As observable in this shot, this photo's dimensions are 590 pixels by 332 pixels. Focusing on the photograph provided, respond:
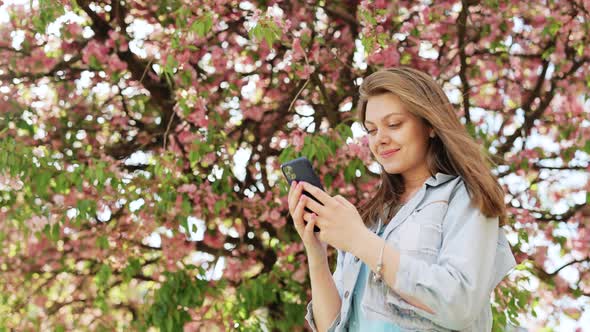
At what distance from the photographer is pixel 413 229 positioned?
1.73m

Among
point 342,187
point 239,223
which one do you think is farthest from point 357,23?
point 239,223

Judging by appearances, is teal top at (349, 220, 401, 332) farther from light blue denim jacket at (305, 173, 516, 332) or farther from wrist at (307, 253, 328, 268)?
wrist at (307, 253, 328, 268)

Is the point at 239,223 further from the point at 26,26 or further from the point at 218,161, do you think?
the point at 26,26

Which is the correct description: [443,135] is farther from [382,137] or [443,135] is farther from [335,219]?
[335,219]

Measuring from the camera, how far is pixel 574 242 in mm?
4500

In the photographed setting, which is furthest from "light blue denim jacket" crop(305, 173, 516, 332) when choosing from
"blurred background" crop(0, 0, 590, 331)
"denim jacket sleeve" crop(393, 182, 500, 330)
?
"blurred background" crop(0, 0, 590, 331)

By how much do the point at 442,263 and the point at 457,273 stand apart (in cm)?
5

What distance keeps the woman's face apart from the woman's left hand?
204 millimetres

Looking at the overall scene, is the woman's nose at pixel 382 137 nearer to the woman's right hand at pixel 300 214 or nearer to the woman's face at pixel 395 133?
the woman's face at pixel 395 133

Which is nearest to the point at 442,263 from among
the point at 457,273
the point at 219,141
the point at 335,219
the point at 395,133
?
the point at 457,273

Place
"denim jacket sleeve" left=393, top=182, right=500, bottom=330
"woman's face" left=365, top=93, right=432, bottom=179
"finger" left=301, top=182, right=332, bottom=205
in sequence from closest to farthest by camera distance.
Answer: "denim jacket sleeve" left=393, top=182, right=500, bottom=330, "finger" left=301, top=182, right=332, bottom=205, "woman's face" left=365, top=93, right=432, bottom=179

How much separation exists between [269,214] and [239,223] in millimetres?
294

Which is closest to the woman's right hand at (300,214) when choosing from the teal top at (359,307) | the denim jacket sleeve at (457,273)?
the teal top at (359,307)

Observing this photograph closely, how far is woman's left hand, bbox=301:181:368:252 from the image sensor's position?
1.66 meters
